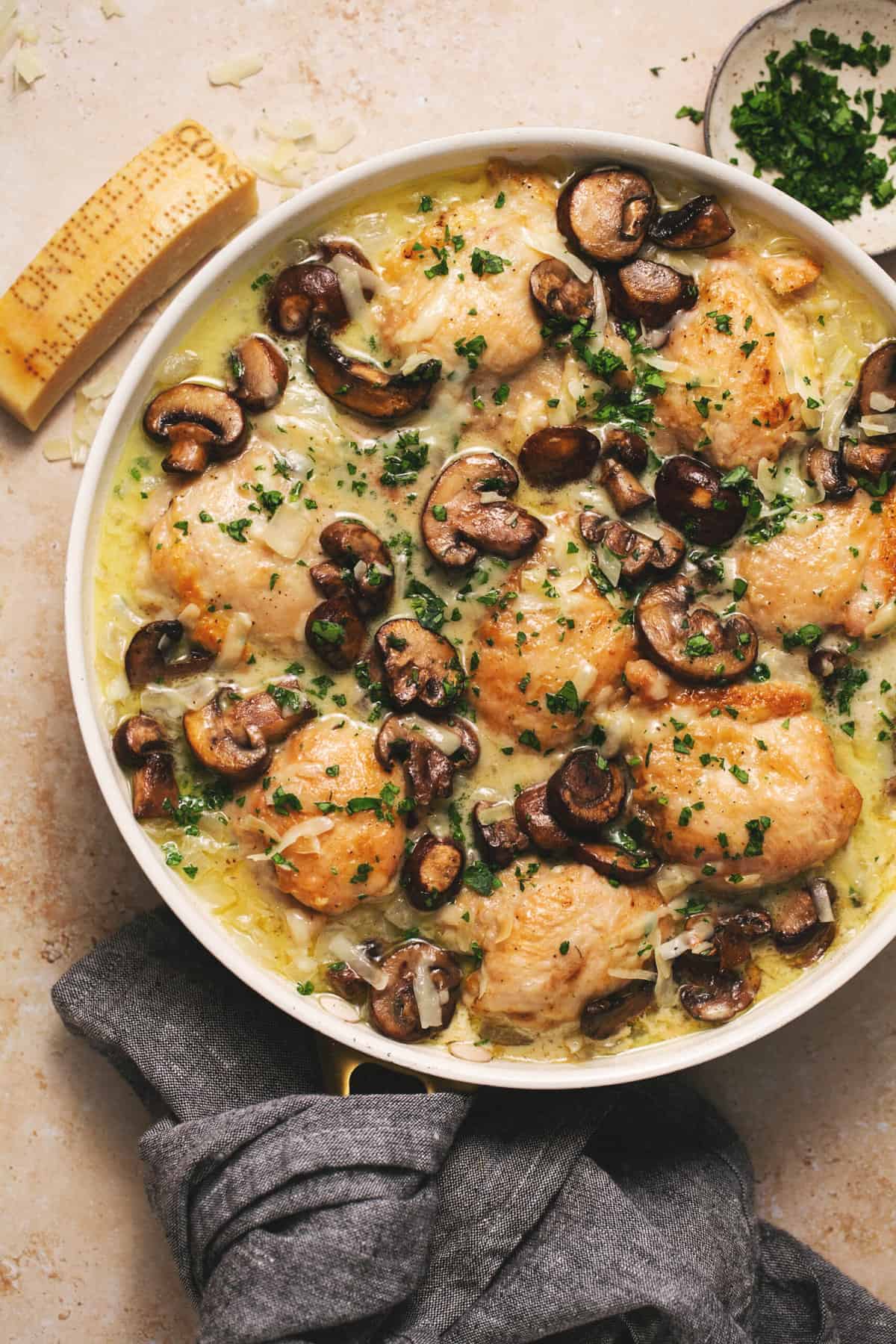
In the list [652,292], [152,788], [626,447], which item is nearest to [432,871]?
[152,788]

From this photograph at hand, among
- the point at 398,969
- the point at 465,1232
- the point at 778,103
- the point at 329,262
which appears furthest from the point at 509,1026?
the point at 778,103

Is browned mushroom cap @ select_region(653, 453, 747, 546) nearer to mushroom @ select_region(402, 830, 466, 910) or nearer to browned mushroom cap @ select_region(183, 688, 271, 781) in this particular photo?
mushroom @ select_region(402, 830, 466, 910)

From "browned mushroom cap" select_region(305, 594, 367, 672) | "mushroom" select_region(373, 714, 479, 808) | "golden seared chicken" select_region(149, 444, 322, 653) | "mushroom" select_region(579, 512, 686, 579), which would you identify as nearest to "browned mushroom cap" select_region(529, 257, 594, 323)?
"mushroom" select_region(579, 512, 686, 579)

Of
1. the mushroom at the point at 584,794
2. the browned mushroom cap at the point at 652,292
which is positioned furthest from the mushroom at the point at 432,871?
the browned mushroom cap at the point at 652,292

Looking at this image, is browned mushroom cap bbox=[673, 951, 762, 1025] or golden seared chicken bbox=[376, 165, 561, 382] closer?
golden seared chicken bbox=[376, 165, 561, 382]

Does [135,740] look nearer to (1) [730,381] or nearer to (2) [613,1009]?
(2) [613,1009]
